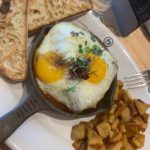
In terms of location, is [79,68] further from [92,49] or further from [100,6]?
[100,6]

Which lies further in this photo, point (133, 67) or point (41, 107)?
point (133, 67)

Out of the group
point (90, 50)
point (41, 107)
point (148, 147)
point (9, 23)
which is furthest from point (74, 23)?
point (148, 147)

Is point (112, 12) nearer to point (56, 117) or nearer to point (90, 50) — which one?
point (90, 50)

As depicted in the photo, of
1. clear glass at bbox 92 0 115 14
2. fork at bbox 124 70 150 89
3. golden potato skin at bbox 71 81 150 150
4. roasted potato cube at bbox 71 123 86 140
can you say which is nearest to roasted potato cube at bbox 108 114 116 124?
golden potato skin at bbox 71 81 150 150

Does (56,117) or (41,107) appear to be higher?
(41,107)

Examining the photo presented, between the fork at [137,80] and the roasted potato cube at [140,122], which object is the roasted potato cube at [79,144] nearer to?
the roasted potato cube at [140,122]

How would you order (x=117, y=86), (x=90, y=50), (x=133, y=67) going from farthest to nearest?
(x=133, y=67) → (x=117, y=86) → (x=90, y=50)
